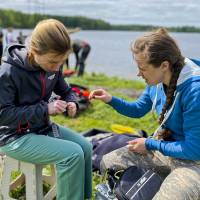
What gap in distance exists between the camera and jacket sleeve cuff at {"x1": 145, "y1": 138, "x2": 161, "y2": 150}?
2994 millimetres

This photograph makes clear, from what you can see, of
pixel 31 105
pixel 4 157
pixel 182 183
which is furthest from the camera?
pixel 4 157

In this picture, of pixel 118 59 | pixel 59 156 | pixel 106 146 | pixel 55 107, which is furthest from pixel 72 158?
pixel 118 59

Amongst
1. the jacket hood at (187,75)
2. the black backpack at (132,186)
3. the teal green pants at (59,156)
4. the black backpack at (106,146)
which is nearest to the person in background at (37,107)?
the teal green pants at (59,156)

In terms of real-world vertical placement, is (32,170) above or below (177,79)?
below

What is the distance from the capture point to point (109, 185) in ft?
10.6

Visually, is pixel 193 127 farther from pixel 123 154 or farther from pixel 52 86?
pixel 52 86

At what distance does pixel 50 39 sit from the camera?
2.73m

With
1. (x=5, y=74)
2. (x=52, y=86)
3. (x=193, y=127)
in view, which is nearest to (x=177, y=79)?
(x=193, y=127)

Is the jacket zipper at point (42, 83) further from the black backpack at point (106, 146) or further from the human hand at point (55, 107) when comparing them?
the black backpack at point (106, 146)

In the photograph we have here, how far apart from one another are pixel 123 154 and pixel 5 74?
115 centimetres

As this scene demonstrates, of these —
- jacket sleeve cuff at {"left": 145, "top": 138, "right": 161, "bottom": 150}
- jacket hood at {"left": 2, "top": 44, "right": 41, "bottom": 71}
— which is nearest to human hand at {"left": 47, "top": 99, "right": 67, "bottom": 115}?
jacket hood at {"left": 2, "top": 44, "right": 41, "bottom": 71}

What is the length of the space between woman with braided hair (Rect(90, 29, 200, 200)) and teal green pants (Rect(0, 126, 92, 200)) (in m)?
0.53

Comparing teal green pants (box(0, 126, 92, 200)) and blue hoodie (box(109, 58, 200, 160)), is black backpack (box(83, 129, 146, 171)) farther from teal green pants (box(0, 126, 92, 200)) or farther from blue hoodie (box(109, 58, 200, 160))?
teal green pants (box(0, 126, 92, 200))

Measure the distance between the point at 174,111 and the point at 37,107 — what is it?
959 millimetres
